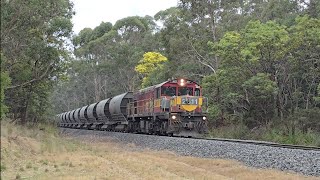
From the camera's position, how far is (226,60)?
100.0 ft

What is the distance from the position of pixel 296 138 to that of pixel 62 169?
12.8 meters

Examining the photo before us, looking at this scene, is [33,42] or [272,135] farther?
[33,42]

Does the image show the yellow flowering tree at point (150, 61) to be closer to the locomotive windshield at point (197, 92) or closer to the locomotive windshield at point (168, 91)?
the locomotive windshield at point (197, 92)

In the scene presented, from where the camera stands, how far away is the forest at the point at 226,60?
2444 centimetres

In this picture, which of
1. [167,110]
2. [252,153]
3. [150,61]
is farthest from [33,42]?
[150,61]

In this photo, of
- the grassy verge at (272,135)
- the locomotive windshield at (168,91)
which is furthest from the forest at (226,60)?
the locomotive windshield at (168,91)

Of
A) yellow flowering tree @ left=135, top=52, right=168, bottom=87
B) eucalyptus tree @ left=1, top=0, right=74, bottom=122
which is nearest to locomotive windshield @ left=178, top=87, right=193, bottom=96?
eucalyptus tree @ left=1, top=0, right=74, bottom=122

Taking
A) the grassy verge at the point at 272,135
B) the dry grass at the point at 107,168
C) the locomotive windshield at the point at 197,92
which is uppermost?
the locomotive windshield at the point at 197,92

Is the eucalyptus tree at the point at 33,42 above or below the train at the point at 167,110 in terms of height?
above

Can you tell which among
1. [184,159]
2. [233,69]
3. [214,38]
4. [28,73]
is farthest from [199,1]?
[184,159]

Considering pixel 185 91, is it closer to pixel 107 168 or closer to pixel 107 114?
pixel 107 168

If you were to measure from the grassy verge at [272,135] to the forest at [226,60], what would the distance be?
61 millimetres

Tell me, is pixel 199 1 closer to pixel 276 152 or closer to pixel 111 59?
pixel 276 152

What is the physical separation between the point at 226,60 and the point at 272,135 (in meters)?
8.18
